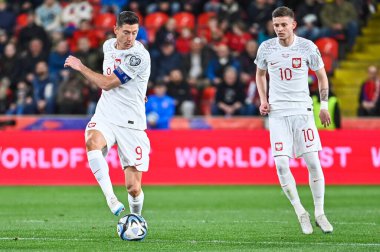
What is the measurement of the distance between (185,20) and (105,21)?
6.93 ft

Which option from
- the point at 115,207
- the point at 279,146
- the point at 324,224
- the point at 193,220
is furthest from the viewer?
the point at 193,220

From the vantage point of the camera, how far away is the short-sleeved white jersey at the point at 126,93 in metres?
12.2

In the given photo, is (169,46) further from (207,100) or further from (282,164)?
(282,164)

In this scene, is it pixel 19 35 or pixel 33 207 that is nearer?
pixel 33 207

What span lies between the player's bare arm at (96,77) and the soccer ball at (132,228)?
148 cm

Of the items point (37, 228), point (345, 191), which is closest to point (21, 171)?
point (345, 191)

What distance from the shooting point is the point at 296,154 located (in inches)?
504

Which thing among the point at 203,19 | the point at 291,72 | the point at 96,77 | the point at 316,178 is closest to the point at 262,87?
the point at 291,72

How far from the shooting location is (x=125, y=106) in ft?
40.2

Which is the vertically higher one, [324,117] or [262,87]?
[262,87]

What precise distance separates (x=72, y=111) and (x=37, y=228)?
12485mm

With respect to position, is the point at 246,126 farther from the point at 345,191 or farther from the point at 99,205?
the point at 99,205

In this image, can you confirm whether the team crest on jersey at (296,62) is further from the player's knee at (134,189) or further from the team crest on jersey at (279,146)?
the player's knee at (134,189)

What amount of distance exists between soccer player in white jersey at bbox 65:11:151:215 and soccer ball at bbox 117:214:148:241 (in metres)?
0.65
